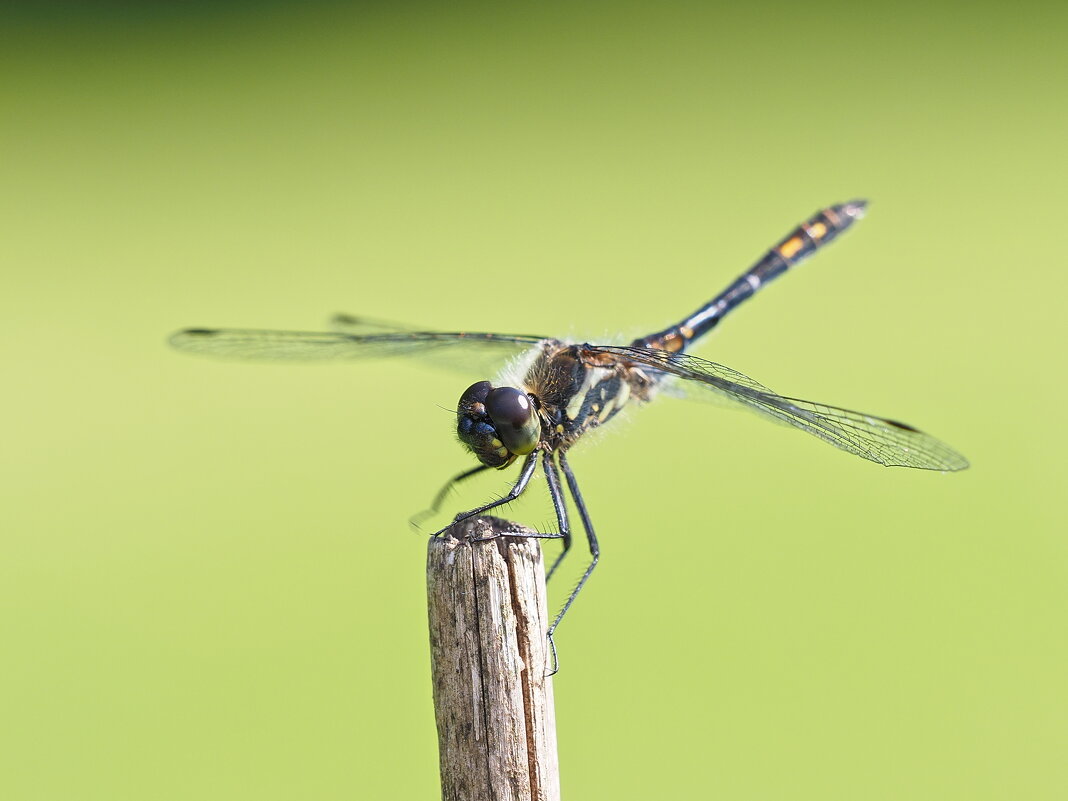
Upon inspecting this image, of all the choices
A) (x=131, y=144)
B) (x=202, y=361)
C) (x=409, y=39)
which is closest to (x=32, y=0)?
(x=131, y=144)

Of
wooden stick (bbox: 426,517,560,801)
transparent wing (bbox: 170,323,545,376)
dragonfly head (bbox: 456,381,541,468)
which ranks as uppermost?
transparent wing (bbox: 170,323,545,376)

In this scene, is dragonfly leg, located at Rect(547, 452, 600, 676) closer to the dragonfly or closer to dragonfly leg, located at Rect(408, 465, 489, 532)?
the dragonfly

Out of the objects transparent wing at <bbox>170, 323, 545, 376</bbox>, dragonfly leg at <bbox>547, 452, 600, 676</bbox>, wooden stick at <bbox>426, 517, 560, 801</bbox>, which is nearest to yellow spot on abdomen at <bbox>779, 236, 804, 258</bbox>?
transparent wing at <bbox>170, 323, 545, 376</bbox>

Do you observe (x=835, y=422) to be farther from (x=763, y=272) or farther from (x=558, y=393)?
(x=763, y=272)

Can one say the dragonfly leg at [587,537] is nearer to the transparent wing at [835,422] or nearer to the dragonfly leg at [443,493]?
the dragonfly leg at [443,493]

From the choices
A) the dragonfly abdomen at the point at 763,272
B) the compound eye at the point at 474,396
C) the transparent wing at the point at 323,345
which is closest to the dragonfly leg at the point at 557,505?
the compound eye at the point at 474,396

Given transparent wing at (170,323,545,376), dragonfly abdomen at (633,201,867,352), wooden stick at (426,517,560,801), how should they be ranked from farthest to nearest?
dragonfly abdomen at (633,201,867,352)
transparent wing at (170,323,545,376)
wooden stick at (426,517,560,801)

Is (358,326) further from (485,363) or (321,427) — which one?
(321,427)

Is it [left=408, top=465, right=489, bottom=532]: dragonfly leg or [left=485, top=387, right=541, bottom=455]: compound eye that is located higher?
[left=485, top=387, right=541, bottom=455]: compound eye
